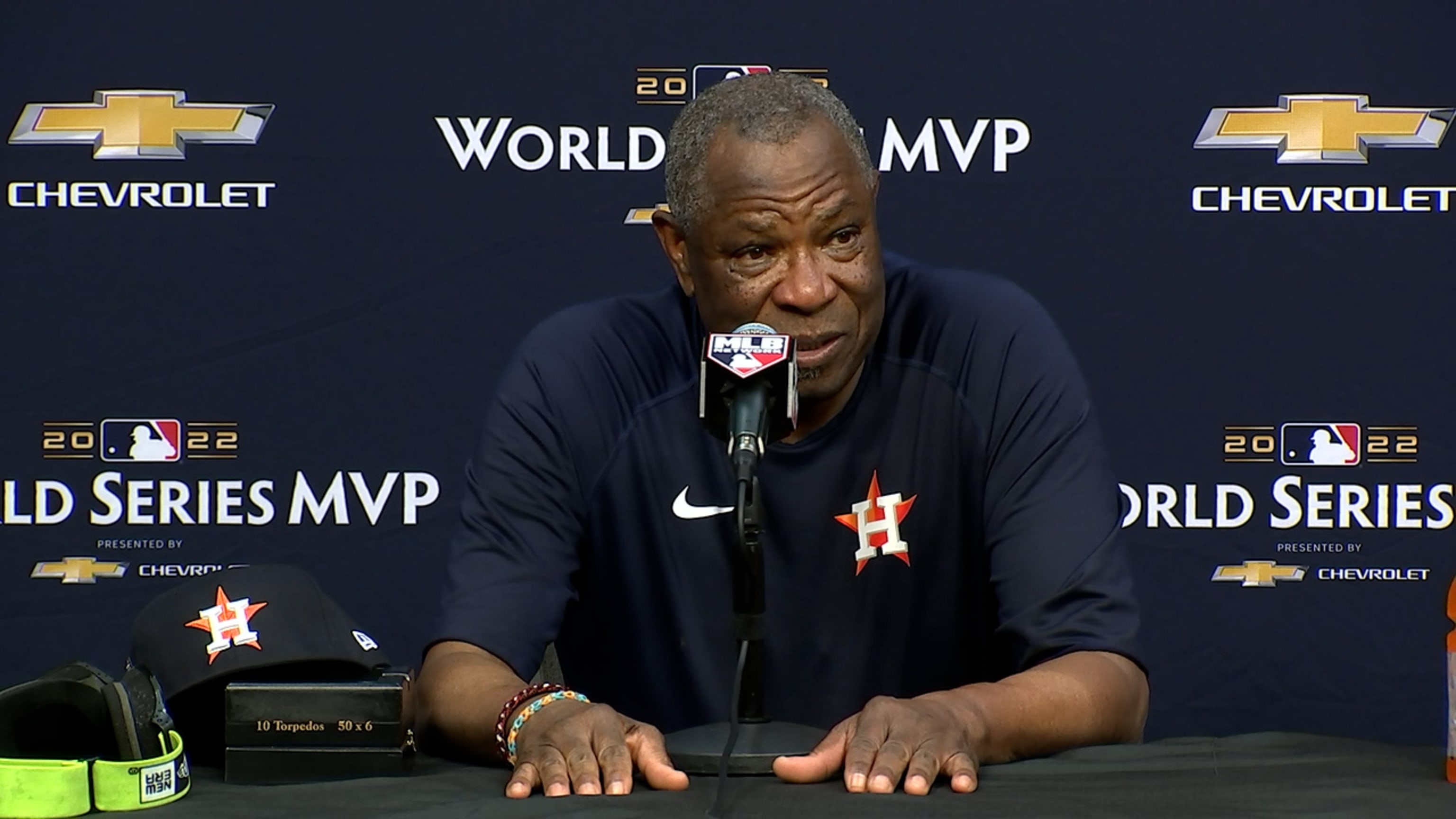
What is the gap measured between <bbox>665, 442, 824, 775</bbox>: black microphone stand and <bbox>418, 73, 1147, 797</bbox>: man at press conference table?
1.41 feet

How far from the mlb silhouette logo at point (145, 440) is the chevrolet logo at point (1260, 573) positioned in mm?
1734

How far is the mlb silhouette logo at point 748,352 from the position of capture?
1392mm

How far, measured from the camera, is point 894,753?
1.36m

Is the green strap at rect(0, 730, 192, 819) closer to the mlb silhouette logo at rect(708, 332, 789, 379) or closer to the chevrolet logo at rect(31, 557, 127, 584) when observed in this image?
the mlb silhouette logo at rect(708, 332, 789, 379)

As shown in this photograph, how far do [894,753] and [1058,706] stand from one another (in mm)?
312

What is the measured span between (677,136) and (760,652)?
836mm

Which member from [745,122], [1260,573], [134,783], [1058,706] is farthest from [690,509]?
[1260,573]

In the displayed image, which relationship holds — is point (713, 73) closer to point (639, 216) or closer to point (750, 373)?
point (639, 216)

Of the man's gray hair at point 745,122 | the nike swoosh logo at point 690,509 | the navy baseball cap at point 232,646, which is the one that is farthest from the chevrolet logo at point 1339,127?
the navy baseball cap at point 232,646

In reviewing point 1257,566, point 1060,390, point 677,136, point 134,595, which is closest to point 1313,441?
point 1257,566

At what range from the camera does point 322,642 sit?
1.58 metres

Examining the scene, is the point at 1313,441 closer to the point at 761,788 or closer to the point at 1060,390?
the point at 1060,390

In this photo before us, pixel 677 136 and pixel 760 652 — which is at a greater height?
pixel 677 136

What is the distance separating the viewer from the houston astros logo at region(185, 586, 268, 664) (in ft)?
5.16
